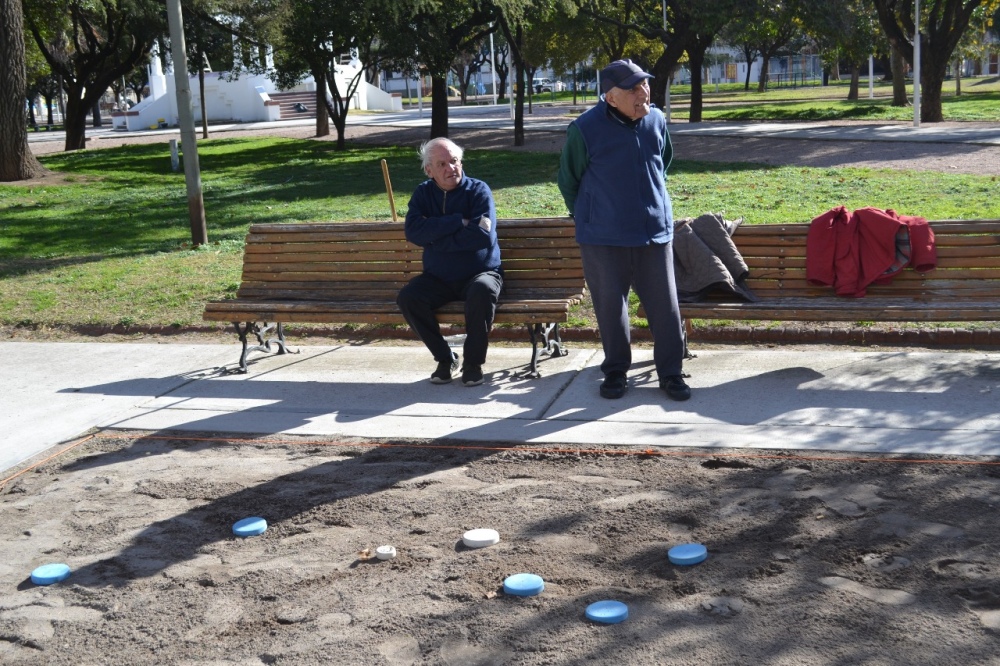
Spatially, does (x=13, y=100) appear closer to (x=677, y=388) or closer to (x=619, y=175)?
(x=619, y=175)

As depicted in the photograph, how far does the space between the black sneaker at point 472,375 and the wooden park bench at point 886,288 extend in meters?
1.28

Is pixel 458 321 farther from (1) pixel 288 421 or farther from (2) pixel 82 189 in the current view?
(2) pixel 82 189

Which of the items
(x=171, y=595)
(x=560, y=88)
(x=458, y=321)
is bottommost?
(x=171, y=595)

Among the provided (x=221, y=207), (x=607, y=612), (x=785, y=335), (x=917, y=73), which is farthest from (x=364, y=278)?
(x=917, y=73)

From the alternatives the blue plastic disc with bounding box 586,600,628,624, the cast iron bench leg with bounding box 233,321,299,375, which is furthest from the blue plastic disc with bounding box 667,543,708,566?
the cast iron bench leg with bounding box 233,321,299,375

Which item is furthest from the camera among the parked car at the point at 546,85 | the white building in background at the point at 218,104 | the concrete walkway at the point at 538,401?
the parked car at the point at 546,85

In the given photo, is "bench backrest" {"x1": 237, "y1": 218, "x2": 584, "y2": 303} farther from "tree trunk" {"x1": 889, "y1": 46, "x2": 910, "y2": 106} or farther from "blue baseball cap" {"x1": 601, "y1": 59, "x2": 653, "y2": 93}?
"tree trunk" {"x1": 889, "y1": 46, "x2": 910, "y2": 106}

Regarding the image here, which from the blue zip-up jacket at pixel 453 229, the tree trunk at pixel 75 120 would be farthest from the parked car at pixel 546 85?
the blue zip-up jacket at pixel 453 229

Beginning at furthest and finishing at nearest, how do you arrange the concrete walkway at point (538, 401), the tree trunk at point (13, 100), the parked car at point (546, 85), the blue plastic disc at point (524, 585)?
the parked car at point (546, 85)
the tree trunk at point (13, 100)
the concrete walkway at point (538, 401)
the blue plastic disc at point (524, 585)

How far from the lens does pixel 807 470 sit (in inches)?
199

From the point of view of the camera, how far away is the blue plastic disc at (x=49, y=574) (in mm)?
4383

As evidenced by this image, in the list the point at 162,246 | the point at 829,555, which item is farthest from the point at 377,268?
the point at 162,246

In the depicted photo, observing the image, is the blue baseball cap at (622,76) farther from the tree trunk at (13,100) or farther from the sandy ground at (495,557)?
the tree trunk at (13,100)

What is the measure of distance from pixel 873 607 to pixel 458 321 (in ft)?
11.6
